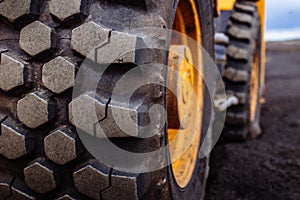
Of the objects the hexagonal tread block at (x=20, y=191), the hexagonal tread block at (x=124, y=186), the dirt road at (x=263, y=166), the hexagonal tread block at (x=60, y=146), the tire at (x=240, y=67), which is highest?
the hexagonal tread block at (x=60, y=146)

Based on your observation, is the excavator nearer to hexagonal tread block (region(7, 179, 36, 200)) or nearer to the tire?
hexagonal tread block (region(7, 179, 36, 200))

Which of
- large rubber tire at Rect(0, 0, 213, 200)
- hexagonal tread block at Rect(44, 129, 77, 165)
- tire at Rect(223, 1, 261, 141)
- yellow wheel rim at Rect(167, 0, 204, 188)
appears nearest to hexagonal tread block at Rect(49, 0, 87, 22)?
large rubber tire at Rect(0, 0, 213, 200)

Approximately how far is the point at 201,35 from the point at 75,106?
61cm

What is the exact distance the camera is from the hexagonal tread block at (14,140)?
0.76 m

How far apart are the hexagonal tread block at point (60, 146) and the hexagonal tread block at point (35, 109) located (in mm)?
36

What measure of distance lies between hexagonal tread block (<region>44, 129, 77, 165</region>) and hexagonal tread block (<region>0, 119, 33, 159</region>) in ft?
0.13

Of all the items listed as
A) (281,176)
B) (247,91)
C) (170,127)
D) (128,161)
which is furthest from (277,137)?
(128,161)

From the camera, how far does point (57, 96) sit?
0.75 meters

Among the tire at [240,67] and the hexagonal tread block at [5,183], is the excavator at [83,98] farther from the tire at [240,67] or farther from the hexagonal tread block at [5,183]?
the tire at [240,67]

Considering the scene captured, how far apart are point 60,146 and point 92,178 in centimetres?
9

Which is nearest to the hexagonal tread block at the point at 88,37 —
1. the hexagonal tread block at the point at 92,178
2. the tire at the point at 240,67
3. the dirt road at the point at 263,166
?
the hexagonal tread block at the point at 92,178

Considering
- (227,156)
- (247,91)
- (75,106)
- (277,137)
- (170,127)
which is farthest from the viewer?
(277,137)

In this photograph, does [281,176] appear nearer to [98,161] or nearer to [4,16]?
[98,161]

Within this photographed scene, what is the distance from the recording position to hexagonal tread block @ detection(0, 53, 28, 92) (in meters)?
0.75
